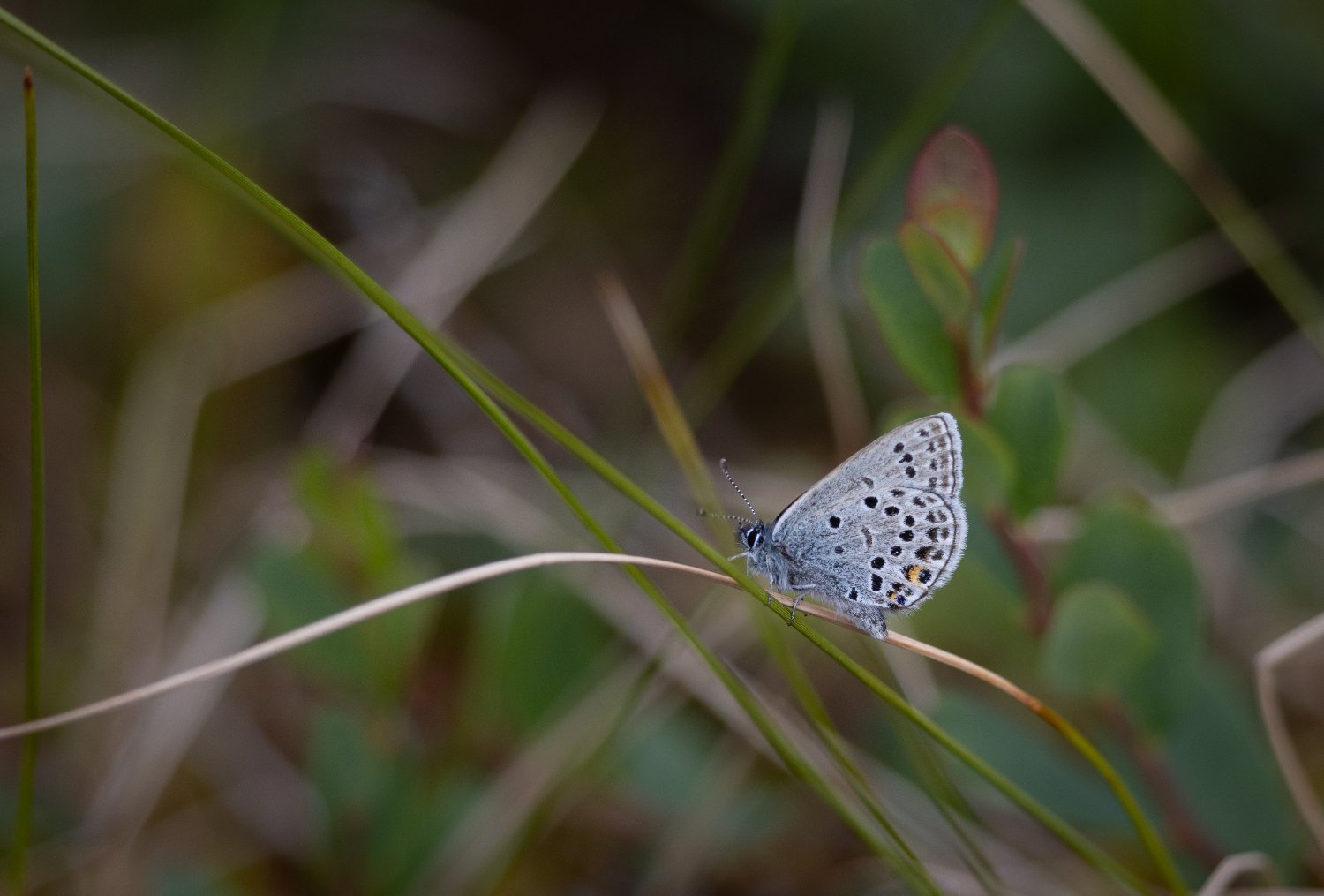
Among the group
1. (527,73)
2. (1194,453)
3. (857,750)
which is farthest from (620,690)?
(527,73)

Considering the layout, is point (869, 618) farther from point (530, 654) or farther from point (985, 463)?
point (530, 654)

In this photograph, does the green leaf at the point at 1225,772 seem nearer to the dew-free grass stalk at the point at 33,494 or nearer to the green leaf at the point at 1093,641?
the green leaf at the point at 1093,641

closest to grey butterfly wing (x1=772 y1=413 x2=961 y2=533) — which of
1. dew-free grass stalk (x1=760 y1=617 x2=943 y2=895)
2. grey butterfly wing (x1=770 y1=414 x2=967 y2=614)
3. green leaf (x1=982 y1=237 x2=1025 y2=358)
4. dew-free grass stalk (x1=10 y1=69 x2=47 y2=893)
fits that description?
grey butterfly wing (x1=770 y1=414 x2=967 y2=614)

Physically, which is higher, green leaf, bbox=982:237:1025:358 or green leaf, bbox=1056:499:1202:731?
green leaf, bbox=982:237:1025:358

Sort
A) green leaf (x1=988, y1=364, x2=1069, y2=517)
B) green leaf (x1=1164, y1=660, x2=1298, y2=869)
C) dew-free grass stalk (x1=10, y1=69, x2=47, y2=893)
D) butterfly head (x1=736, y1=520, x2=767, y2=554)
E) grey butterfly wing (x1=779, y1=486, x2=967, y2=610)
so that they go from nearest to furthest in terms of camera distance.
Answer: dew-free grass stalk (x1=10, y1=69, x2=47, y2=893) < green leaf (x1=988, y1=364, x2=1069, y2=517) < grey butterfly wing (x1=779, y1=486, x2=967, y2=610) < green leaf (x1=1164, y1=660, x2=1298, y2=869) < butterfly head (x1=736, y1=520, x2=767, y2=554)

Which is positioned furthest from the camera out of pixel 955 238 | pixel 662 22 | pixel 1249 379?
pixel 662 22

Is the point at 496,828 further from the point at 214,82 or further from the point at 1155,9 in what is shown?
the point at 1155,9

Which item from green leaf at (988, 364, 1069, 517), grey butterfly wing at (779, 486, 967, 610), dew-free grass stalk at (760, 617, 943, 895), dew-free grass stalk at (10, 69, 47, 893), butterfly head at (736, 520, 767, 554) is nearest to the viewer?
dew-free grass stalk at (10, 69, 47, 893)

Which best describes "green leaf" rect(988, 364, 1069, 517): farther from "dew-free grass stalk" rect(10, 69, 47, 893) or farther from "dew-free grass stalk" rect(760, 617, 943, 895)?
"dew-free grass stalk" rect(10, 69, 47, 893)
